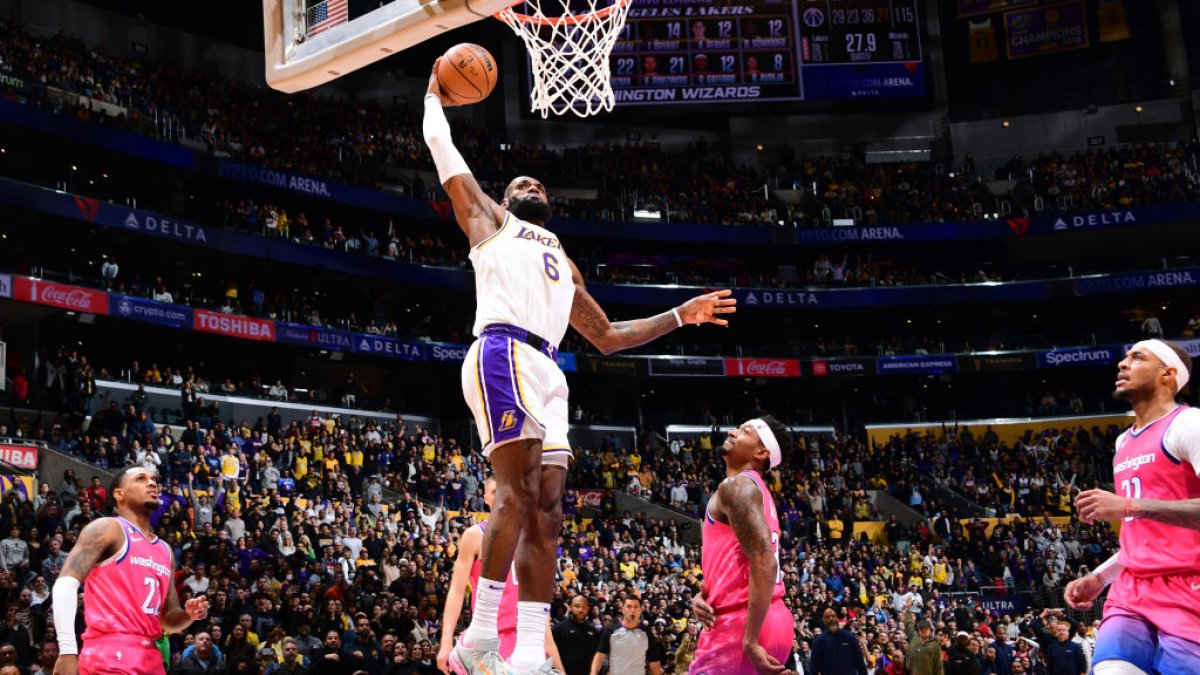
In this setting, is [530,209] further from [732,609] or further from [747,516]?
[732,609]

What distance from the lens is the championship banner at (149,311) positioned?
1091 inches

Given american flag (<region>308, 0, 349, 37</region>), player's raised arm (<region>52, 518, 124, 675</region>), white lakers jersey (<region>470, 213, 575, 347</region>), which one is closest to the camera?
white lakers jersey (<region>470, 213, 575, 347</region>)

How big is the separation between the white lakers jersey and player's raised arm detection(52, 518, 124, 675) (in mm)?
2702

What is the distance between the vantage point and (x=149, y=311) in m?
28.3

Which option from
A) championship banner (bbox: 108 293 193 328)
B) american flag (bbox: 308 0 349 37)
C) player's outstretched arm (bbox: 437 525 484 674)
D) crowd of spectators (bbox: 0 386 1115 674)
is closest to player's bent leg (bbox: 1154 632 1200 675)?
player's outstretched arm (bbox: 437 525 484 674)

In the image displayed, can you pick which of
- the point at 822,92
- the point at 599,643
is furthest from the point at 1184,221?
the point at 599,643

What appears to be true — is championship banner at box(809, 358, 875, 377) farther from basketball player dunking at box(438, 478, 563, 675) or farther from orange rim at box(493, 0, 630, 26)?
basketball player dunking at box(438, 478, 563, 675)

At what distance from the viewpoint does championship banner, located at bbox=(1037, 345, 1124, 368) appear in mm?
37875

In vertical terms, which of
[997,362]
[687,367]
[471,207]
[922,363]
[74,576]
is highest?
[687,367]

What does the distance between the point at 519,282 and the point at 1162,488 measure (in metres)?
2.86

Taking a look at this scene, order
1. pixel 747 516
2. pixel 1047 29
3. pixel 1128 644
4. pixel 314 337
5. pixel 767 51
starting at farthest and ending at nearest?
1. pixel 1047 29
2. pixel 767 51
3. pixel 314 337
4. pixel 747 516
5. pixel 1128 644

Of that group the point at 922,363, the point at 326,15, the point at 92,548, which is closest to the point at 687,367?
the point at 922,363

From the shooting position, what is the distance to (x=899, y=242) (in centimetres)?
4088

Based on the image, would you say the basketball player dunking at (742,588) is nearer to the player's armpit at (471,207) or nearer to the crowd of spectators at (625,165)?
the player's armpit at (471,207)
